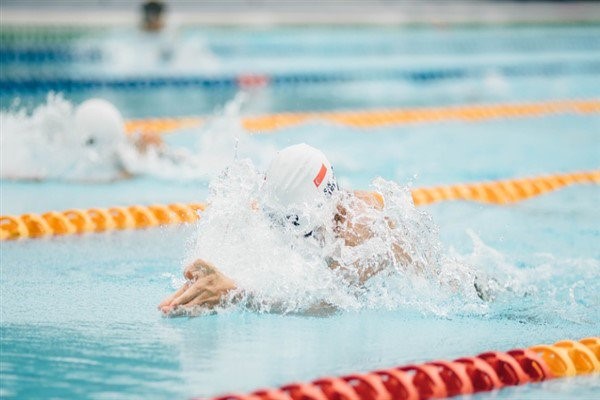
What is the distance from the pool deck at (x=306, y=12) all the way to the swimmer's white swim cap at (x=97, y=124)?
318 inches

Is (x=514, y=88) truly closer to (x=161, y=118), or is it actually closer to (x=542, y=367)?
(x=161, y=118)

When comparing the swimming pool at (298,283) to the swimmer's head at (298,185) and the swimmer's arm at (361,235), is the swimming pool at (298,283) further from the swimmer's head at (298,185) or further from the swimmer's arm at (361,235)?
the swimmer's head at (298,185)

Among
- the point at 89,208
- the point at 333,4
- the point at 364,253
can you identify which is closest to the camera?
the point at 364,253

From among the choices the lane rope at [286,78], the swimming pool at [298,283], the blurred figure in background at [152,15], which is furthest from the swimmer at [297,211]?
the blurred figure in background at [152,15]

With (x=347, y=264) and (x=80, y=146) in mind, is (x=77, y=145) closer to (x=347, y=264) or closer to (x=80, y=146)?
(x=80, y=146)

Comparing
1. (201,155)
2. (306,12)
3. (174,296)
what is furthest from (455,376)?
(306,12)

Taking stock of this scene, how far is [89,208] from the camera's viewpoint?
606 cm

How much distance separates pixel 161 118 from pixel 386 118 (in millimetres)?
2144

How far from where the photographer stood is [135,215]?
5762mm

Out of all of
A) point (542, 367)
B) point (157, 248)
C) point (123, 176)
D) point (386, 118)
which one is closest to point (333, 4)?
point (386, 118)

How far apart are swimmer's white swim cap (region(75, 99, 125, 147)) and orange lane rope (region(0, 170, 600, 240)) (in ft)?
4.54

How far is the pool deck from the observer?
1598 centimetres

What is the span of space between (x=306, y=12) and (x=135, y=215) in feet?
41.8

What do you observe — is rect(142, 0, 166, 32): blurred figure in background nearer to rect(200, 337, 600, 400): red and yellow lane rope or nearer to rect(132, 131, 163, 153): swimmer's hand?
rect(132, 131, 163, 153): swimmer's hand
